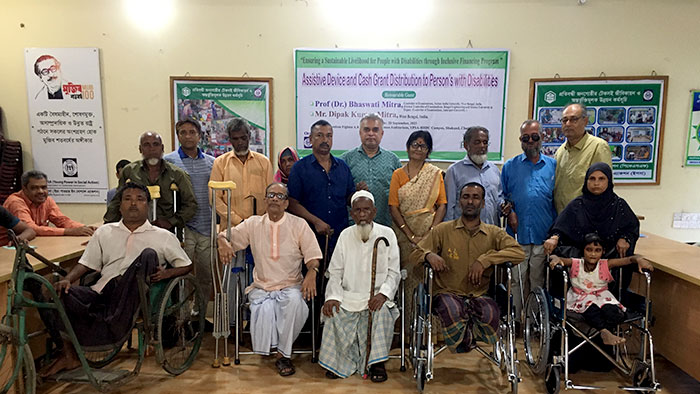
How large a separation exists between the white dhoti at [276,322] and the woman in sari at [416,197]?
36.6 inches

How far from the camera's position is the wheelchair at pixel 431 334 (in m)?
2.36

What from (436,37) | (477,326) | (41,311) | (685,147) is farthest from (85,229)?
(685,147)

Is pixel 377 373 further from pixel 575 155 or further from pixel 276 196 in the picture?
pixel 575 155

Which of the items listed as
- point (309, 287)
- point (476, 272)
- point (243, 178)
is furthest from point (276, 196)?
point (476, 272)

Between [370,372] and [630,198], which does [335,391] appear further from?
[630,198]

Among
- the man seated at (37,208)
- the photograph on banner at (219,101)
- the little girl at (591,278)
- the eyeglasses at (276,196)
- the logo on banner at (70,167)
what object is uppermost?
the photograph on banner at (219,101)

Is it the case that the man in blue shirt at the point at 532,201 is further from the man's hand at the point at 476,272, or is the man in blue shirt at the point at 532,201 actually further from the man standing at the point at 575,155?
the man's hand at the point at 476,272

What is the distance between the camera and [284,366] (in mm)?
2736

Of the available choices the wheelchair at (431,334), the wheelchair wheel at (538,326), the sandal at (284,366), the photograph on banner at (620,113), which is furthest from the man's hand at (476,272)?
the photograph on banner at (620,113)

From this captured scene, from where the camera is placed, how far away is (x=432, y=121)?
4.25 meters

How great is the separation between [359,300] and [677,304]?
2.11 m

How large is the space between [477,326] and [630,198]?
9.70ft

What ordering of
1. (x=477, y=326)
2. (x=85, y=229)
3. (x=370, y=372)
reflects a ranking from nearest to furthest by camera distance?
(x=477, y=326)
(x=370, y=372)
(x=85, y=229)

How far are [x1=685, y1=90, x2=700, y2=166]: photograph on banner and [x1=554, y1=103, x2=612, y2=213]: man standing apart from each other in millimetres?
Answer: 1840
